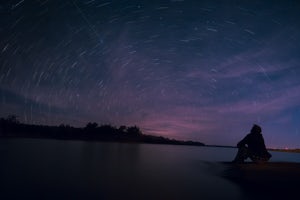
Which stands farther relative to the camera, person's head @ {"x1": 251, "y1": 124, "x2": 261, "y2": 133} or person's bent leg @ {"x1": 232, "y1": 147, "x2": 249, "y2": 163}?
person's bent leg @ {"x1": 232, "y1": 147, "x2": 249, "y2": 163}

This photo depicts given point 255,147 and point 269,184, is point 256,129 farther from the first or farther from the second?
point 269,184

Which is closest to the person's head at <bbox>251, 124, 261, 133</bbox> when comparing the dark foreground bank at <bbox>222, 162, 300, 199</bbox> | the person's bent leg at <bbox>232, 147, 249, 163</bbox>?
the person's bent leg at <bbox>232, 147, 249, 163</bbox>

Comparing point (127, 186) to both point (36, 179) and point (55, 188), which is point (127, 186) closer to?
point (55, 188)

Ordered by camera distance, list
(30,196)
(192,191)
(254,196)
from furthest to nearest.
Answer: (192,191) → (254,196) → (30,196)

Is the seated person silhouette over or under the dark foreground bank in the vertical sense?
over

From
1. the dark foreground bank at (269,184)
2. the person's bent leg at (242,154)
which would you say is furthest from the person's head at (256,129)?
the dark foreground bank at (269,184)

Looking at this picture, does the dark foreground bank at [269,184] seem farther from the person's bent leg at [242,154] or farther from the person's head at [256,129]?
the person's head at [256,129]

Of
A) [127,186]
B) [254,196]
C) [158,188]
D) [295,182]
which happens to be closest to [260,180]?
[295,182]

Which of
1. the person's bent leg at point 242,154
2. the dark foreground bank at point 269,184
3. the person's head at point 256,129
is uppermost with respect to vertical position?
the person's head at point 256,129

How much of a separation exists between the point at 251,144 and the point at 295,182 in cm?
2035

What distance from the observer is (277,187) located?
2370 cm

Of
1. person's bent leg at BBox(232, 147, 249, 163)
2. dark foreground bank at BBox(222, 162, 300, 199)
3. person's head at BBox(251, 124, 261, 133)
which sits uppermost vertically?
person's head at BBox(251, 124, 261, 133)

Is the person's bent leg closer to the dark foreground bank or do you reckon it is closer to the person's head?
the person's head

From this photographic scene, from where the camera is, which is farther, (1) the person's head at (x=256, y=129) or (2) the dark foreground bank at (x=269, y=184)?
(1) the person's head at (x=256, y=129)
